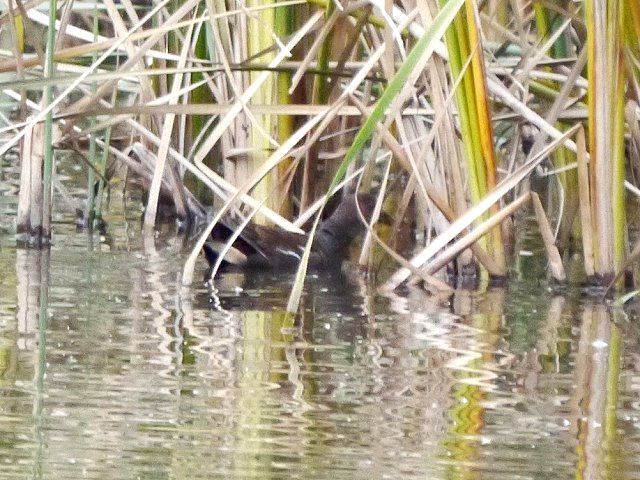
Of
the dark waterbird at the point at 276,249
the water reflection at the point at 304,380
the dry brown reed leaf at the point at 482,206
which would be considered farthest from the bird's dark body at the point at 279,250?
the dry brown reed leaf at the point at 482,206

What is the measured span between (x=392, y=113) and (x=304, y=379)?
1014 mm

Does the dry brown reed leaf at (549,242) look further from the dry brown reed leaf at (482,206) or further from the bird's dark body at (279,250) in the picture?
the bird's dark body at (279,250)

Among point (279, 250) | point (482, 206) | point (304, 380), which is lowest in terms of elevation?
point (304, 380)

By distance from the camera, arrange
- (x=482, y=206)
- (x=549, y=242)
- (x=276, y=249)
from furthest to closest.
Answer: (x=276, y=249) < (x=549, y=242) < (x=482, y=206)

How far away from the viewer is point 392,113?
12.8 ft

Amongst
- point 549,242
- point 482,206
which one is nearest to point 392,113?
point 482,206

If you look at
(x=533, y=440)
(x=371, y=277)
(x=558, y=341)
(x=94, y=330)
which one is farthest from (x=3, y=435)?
(x=371, y=277)

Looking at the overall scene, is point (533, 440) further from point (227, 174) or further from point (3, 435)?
point (227, 174)

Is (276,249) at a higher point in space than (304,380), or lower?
higher

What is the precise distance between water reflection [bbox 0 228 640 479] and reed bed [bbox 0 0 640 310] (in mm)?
194

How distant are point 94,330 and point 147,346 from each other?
0.24 meters

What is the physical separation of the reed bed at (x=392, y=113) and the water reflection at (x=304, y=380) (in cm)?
19

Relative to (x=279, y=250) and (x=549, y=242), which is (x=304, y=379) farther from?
(x=279, y=250)

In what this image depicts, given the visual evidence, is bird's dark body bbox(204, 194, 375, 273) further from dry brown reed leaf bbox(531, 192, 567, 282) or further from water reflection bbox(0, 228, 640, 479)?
dry brown reed leaf bbox(531, 192, 567, 282)
